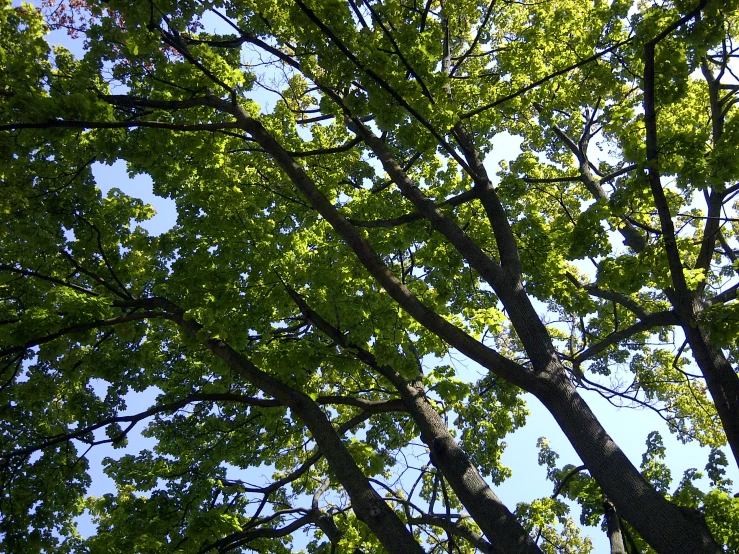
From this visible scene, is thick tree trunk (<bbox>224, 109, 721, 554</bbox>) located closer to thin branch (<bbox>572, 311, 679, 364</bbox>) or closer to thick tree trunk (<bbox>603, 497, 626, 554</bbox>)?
thin branch (<bbox>572, 311, 679, 364</bbox>)

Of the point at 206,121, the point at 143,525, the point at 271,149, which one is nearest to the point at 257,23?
the point at 206,121

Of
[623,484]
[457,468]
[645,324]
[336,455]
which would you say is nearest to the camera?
[623,484]

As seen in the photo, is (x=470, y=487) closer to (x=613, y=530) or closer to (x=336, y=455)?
(x=336, y=455)

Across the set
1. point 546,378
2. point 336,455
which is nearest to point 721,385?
point 546,378

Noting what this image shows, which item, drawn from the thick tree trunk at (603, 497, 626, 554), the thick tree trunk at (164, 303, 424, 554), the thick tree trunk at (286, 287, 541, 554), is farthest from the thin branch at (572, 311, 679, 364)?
the thick tree trunk at (164, 303, 424, 554)

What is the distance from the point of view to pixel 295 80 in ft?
40.4

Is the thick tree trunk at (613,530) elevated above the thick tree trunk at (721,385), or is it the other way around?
the thick tree trunk at (721,385)

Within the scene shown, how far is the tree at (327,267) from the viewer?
5.81m

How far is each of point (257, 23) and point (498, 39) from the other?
5289mm

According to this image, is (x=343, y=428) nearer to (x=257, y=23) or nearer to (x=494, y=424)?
(x=494, y=424)

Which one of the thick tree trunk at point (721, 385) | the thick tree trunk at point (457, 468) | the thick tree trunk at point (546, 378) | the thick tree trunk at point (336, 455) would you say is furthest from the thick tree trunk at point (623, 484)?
the thick tree trunk at point (336, 455)

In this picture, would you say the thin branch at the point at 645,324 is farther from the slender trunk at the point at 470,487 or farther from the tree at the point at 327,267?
the slender trunk at the point at 470,487

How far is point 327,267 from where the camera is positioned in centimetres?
761

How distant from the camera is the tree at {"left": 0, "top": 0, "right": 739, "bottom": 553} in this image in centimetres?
581
